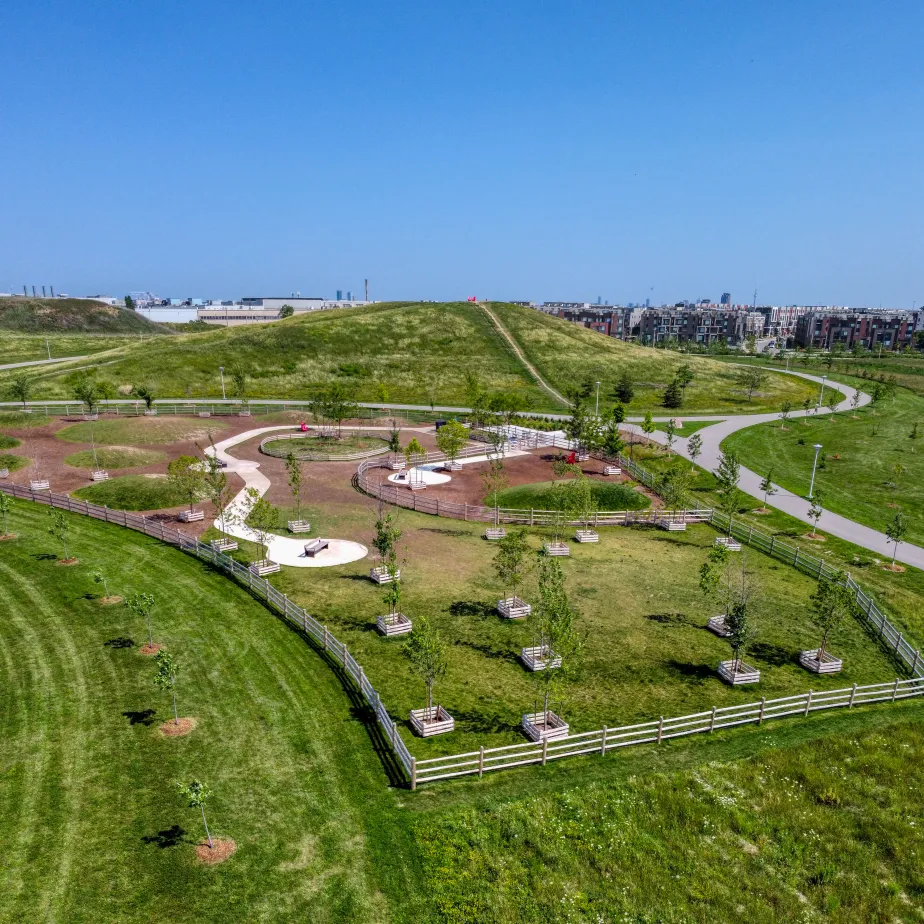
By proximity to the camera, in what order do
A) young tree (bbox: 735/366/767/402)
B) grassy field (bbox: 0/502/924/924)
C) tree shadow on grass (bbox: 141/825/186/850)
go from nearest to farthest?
1. grassy field (bbox: 0/502/924/924)
2. tree shadow on grass (bbox: 141/825/186/850)
3. young tree (bbox: 735/366/767/402)

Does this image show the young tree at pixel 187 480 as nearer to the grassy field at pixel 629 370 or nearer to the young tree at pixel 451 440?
the young tree at pixel 451 440

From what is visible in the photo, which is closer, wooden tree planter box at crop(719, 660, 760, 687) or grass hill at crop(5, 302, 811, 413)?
wooden tree planter box at crop(719, 660, 760, 687)

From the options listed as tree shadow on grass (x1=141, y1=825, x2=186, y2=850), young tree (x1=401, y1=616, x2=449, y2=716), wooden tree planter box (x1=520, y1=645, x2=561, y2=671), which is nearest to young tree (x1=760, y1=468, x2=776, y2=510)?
wooden tree planter box (x1=520, y1=645, x2=561, y2=671)

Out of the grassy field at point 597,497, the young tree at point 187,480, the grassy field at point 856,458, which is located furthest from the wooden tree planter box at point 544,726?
the grassy field at point 856,458

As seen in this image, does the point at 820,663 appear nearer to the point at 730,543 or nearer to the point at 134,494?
the point at 730,543

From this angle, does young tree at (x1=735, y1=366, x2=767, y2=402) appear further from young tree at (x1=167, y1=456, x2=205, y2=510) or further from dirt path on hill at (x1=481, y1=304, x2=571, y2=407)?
young tree at (x1=167, y1=456, x2=205, y2=510)

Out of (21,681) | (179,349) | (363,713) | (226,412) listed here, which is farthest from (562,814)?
(179,349)

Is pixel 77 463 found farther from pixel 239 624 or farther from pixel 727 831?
pixel 727 831
